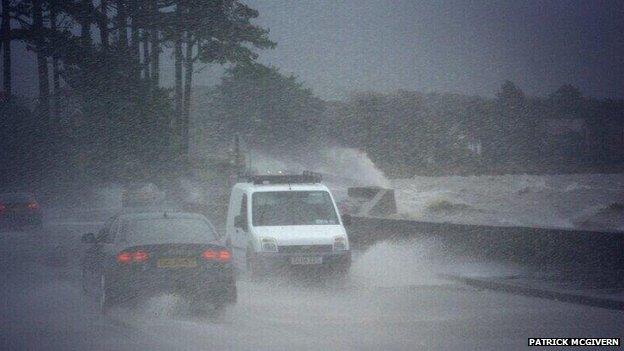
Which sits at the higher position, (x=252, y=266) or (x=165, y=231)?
(x=165, y=231)

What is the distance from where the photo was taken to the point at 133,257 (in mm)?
12375

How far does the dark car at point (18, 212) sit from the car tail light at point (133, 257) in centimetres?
2645

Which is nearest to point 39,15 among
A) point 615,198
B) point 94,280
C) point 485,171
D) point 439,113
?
point 94,280

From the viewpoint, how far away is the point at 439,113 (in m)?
135

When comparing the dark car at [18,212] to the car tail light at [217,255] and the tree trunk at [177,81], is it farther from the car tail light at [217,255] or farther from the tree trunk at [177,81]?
the car tail light at [217,255]

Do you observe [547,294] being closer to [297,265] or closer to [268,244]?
[297,265]

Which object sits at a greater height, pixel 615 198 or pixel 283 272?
pixel 283 272

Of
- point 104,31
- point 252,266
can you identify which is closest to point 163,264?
point 252,266

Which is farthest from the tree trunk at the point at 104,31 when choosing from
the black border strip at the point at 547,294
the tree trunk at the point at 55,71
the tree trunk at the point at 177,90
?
the black border strip at the point at 547,294

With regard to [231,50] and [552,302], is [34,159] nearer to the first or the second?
[231,50]

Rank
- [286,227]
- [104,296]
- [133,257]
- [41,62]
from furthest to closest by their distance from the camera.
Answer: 1. [41,62]
2. [286,227]
3. [104,296]
4. [133,257]

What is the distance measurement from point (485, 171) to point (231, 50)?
65191mm

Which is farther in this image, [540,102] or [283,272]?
[540,102]

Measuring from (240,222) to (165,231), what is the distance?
465cm
